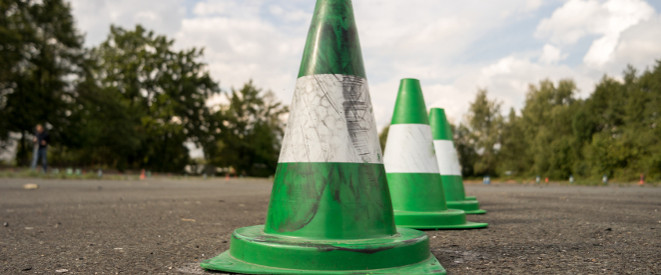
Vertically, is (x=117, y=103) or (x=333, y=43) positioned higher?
(x=117, y=103)

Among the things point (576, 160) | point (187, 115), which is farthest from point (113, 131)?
point (576, 160)

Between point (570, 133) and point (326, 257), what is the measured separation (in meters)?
39.5

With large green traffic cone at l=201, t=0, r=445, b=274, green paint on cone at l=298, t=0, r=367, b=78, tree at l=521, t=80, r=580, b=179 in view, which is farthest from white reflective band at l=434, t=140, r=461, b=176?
tree at l=521, t=80, r=580, b=179

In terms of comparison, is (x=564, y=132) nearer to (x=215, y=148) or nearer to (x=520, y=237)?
(x=215, y=148)

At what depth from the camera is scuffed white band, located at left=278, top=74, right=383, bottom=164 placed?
281 centimetres

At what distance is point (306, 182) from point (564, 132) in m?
39.6

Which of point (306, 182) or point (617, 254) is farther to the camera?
point (617, 254)

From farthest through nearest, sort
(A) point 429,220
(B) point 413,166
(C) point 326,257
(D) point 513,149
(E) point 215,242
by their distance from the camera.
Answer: (D) point 513,149 < (B) point 413,166 < (A) point 429,220 < (E) point 215,242 < (C) point 326,257

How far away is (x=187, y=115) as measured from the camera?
134 feet

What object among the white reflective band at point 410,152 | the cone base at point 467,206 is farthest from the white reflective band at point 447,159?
the white reflective band at point 410,152

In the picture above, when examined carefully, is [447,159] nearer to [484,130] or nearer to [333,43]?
[333,43]

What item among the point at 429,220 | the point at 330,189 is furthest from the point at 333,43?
the point at 429,220

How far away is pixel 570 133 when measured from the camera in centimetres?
3734

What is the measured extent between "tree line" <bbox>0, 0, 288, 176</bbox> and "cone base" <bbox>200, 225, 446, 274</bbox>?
2840 centimetres
